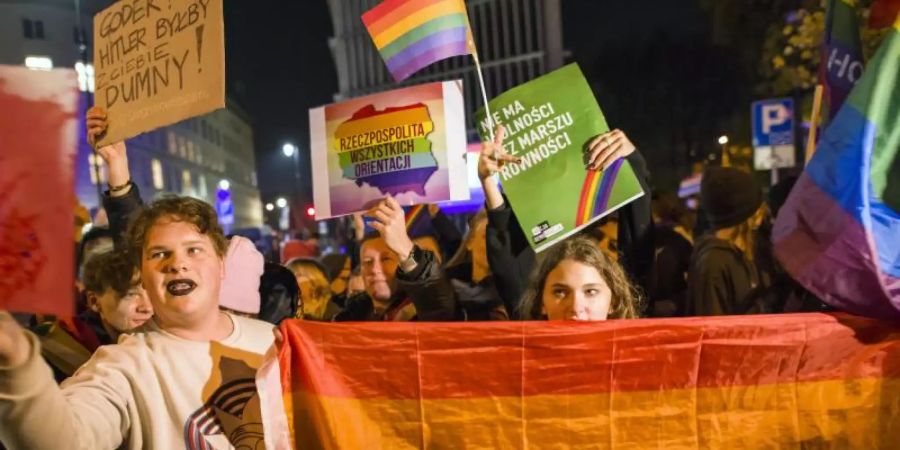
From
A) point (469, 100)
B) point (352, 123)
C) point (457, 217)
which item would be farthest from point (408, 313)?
point (469, 100)

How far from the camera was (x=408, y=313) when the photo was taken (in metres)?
3.53

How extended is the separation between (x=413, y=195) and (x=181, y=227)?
107cm

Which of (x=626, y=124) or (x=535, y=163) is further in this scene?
(x=626, y=124)

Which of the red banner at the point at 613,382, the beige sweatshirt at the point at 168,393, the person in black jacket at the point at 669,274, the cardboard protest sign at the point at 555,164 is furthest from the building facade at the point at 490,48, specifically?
the beige sweatshirt at the point at 168,393

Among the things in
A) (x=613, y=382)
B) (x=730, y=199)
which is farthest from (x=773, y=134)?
(x=613, y=382)

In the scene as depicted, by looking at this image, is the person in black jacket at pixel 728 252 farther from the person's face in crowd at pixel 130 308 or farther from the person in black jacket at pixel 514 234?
the person's face in crowd at pixel 130 308

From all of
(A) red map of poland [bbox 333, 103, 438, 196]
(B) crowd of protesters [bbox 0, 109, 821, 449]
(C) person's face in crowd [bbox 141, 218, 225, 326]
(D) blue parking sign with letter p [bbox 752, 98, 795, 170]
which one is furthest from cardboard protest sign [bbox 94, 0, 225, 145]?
(D) blue parking sign with letter p [bbox 752, 98, 795, 170]

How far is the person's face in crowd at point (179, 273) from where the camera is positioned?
221 cm

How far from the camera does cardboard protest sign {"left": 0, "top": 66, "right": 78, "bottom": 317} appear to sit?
1.63 metres

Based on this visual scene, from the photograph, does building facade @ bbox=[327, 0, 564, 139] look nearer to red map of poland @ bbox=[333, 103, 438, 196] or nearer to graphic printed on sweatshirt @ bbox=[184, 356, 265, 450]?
red map of poland @ bbox=[333, 103, 438, 196]

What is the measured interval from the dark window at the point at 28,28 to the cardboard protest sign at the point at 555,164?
52.1 m

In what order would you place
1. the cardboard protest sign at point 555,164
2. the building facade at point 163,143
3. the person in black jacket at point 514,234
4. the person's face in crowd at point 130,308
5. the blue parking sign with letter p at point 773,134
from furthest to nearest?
the building facade at point 163,143 → the blue parking sign with letter p at point 773,134 → the person in black jacket at point 514,234 → the cardboard protest sign at point 555,164 → the person's face in crowd at point 130,308

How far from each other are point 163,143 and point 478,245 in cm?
6019

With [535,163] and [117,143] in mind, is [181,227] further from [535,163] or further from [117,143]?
[535,163]
